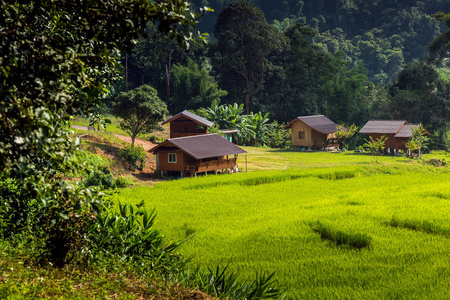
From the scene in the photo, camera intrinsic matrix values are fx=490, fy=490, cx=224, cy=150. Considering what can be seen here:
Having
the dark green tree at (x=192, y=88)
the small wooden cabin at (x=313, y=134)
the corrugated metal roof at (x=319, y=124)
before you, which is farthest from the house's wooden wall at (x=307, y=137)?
the dark green tree at (x=192, y=88)

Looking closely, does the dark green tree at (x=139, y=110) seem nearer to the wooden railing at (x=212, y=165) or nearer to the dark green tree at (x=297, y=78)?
the wooden railing at (x=212, y=165)

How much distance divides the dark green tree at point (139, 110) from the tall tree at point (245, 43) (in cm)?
2435

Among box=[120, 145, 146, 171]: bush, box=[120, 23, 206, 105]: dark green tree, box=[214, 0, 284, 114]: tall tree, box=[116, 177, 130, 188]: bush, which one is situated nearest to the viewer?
box=[116, 177, 130, 188]: bush

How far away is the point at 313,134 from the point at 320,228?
36.5 metres

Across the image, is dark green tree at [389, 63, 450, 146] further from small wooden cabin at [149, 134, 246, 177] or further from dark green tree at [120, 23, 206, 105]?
small wooden cabin at [149, 134, 246, 177]

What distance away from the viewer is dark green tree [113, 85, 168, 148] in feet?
127

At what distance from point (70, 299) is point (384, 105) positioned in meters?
57.0

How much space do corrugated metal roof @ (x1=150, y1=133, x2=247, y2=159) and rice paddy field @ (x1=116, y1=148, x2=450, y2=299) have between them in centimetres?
247

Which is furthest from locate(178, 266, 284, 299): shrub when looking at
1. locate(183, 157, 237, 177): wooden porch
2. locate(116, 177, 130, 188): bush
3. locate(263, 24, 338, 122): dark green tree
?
locate(263, 24, 338, 122): dark green tree

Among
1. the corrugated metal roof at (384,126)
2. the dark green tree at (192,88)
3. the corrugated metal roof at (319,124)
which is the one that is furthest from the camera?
the dark green tree at (192,88)

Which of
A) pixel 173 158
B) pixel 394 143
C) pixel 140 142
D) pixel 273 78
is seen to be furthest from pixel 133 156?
pixel 273 78

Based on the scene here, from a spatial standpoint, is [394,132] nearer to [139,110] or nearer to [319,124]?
[319,124]

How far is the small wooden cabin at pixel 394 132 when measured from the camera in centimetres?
4809

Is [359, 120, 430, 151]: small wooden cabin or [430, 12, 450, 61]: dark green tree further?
[430, 12, 450, 61]: dark green tree
